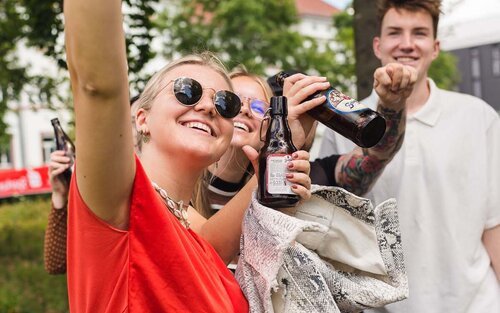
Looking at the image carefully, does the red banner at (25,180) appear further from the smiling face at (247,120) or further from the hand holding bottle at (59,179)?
the smiling face at (247,120)

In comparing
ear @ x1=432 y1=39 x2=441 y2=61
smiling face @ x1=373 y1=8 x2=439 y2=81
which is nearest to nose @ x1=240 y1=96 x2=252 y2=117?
smiling face @ x1=373 y1=8 x2=439 y2=81

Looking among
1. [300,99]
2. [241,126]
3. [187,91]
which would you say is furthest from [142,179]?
[241,126]

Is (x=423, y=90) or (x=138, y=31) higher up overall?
(x=138, y=31)

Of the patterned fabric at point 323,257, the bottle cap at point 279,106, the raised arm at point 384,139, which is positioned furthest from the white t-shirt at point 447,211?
the bottle cap at point 279,106

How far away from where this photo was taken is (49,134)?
37438 millimetres

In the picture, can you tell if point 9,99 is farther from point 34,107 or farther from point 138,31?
point 138,31

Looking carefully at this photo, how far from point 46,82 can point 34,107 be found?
801mm

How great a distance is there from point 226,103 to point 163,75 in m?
0.21

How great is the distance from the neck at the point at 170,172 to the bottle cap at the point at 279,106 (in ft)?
0.94

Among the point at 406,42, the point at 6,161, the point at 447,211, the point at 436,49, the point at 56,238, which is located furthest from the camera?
the point at 6,161

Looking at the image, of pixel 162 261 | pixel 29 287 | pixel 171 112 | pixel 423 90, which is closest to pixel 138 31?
pixel 423 90

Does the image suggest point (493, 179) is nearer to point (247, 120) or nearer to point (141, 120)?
point (247, 120)

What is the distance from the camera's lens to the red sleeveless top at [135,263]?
1.45 m

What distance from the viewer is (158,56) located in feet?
44.5
